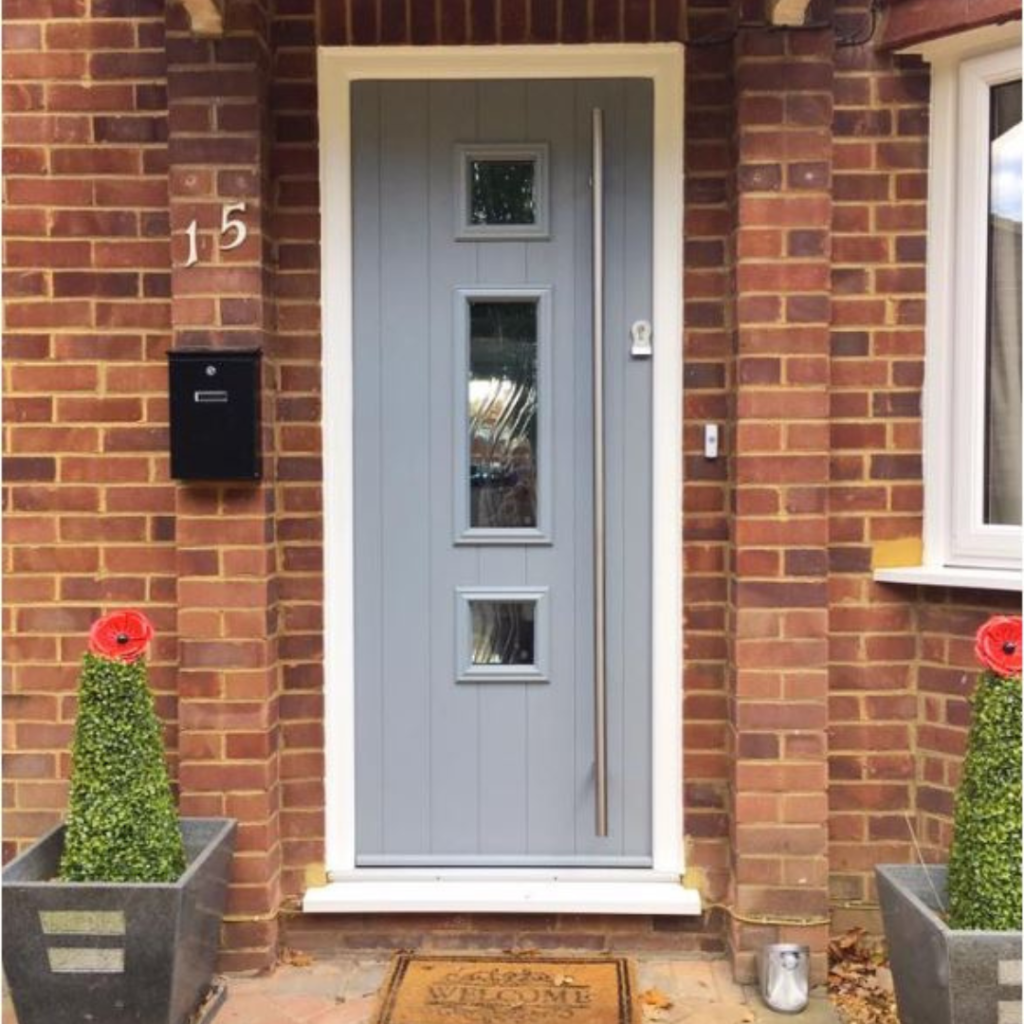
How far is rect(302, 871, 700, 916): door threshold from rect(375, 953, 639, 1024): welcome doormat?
5.8 inches

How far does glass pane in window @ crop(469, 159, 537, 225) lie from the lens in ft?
11.0

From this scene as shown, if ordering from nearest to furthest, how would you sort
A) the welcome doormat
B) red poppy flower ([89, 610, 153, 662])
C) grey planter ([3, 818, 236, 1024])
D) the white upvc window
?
grey planter ([3, 818, 236, 1024]) < red poppy flower ([89, 610, 153, 662]) < the welcome doormat < the white upvc window

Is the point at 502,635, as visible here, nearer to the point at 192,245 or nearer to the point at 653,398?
the point at 653,398

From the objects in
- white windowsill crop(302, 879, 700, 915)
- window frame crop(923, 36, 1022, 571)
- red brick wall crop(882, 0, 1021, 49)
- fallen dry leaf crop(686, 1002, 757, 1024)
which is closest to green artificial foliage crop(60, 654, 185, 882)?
white windowsill crop(302, 879, 700, 915)

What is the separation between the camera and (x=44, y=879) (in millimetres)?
2869

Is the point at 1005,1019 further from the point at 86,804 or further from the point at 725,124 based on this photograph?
the point at 725,124

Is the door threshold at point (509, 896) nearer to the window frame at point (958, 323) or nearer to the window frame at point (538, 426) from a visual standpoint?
the window frame at point (538, 426)

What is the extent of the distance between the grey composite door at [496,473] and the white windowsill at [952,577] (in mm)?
727

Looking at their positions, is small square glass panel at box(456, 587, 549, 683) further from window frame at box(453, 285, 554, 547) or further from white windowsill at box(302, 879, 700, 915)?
white windowsill at box(302, 879, 700, 915)

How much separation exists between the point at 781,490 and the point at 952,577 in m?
0.56

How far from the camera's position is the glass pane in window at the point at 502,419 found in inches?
133

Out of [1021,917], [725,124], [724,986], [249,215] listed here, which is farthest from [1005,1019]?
[249,215]

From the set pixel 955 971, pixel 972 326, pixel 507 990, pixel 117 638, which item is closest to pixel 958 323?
pixel 972 326

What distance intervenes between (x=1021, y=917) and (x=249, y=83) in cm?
293
